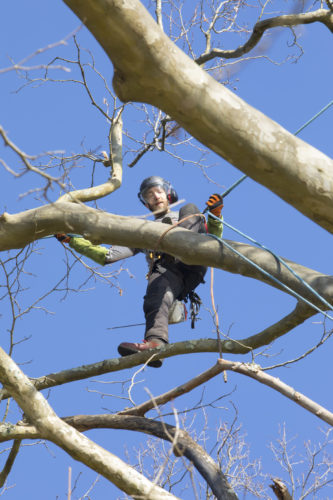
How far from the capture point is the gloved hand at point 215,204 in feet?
15.4

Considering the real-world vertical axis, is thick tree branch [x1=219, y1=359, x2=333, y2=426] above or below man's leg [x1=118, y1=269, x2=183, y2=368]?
below

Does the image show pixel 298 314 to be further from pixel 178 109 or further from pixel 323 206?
pixel 178 109

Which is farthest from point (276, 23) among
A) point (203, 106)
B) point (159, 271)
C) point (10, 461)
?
point (10, 461)

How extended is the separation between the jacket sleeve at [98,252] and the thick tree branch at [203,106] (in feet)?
9.28

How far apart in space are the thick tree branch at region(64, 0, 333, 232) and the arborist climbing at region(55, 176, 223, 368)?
2.21 metres

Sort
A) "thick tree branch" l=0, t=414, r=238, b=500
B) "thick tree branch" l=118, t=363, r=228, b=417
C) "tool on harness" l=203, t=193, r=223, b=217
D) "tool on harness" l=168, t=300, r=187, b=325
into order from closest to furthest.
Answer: "thick tree branch" l=0, t=414, r=238, b=500 < "thick tree branch" l=118, t=363, r=228, b=417 < "tool on harness" l=203, t=193, r=223, b=217 < "tool on harness" l=168, t=300, r=187, b=325

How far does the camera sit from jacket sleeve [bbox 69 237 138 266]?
5641mm

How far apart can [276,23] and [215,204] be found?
5.28 feet

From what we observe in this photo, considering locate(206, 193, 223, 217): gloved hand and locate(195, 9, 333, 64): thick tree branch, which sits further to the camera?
locate(195, 9, 333, 64): thick tree branch

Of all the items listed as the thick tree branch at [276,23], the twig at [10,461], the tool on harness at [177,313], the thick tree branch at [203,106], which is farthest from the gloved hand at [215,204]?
the twig at [10,461]

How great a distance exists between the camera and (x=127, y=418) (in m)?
4.64

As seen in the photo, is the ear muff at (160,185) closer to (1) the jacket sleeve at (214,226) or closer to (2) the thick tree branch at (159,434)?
(1) the jacket sleeve at (214,226)

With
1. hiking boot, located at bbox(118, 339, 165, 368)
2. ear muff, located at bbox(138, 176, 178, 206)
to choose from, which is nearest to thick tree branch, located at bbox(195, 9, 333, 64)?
ear muff, located at bbox(138, 176, 178, 206)

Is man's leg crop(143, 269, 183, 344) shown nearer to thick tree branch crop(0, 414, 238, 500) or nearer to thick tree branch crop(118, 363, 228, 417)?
thick tree branch crop(118, 363, 228, 417)
